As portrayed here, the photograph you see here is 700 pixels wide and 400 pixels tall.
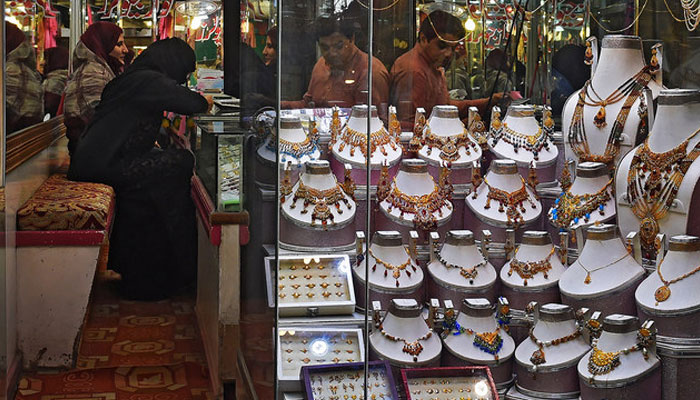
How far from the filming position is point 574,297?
1827 mm

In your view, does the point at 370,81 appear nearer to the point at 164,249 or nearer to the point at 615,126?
the point at 615,126

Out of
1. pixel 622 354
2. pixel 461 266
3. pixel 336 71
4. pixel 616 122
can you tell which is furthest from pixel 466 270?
pixel 336 71

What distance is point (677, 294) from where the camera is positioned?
5.59ft

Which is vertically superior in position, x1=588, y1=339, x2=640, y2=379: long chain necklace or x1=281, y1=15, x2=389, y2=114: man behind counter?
x1=281, y1=15, x2=389, y2=114: man behind counter

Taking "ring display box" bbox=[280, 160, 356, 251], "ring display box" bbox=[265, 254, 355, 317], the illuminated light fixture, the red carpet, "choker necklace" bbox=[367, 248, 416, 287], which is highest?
the illuminated light fixture

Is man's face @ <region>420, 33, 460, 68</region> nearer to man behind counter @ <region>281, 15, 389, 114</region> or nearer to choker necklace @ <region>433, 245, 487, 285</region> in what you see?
choker necklace @ <region>433, 245, 487, 285</region>

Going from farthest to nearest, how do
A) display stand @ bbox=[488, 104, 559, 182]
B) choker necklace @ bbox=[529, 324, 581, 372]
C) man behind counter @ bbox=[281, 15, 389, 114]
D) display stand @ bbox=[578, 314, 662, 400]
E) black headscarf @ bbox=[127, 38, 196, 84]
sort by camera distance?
1. black headscarf @ bbox=[127, 38, 196, 84]
2. display stand @ bbox=[488, 104, 559, 182]
3. choker necklace @ bbox=[529, 324, 581, 372]
4. display stand @ bbox=[578, 314, 662, 400]
5. man behind counter @ bbox=[281, 15, 389, 114]

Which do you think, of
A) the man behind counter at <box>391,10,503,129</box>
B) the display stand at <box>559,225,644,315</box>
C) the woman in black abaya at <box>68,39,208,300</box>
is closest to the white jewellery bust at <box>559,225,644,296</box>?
the display stand at <box>559,225,644,315</box>

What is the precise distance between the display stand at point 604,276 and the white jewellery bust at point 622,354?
0.07 meters

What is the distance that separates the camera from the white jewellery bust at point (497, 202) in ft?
6.56

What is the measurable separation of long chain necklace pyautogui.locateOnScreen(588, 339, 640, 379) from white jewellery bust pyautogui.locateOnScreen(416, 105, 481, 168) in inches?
21.8

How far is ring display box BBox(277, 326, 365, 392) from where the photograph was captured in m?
1.39

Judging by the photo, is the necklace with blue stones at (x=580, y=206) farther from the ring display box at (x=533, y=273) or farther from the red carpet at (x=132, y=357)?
the red carpet at (x=132, y=357)

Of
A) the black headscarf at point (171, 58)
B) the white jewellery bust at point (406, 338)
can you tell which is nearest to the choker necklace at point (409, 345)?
the white jewellery bust at point (406, 338)
